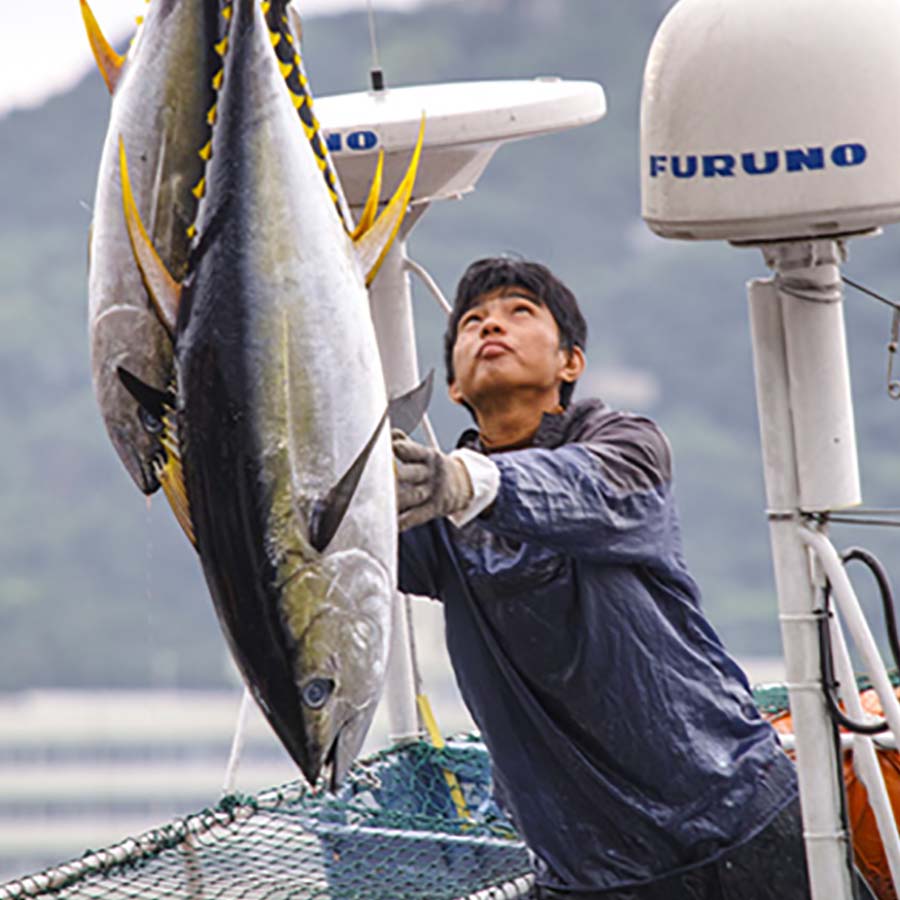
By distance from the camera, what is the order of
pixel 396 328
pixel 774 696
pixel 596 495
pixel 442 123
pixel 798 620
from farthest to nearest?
1. pixel 774 696
2. pixel 396 328
3. pixel 442 123
4. pixel 798 620
5. pixel 596 495

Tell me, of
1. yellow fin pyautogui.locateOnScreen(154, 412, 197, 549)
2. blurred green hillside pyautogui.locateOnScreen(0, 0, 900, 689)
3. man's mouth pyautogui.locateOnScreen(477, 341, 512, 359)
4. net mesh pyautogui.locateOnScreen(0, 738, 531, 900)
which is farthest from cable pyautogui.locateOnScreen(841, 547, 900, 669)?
blurred green hillside pyautogui.locateOnScreen(0, 0, 900, 689)

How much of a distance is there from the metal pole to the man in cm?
18

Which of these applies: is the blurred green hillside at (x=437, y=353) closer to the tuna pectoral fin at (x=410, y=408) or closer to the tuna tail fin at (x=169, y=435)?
the tuna pectoral fin at (x=410, y=408)

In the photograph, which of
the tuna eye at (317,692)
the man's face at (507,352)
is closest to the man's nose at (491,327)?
the man's face at (507,352)

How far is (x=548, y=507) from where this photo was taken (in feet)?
8.20

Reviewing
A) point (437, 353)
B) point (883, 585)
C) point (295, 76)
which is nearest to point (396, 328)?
point (883, 585)

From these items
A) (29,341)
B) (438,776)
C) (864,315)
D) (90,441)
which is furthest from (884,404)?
(438,776)

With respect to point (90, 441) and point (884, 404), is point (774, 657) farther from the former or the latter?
point (90, 441)

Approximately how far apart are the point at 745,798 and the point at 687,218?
969 millimetres

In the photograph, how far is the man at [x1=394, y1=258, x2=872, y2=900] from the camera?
297cm

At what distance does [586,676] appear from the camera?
3.00 meters

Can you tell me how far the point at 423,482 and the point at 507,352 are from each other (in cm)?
80

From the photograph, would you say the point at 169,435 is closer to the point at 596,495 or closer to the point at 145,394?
the point at 145,394

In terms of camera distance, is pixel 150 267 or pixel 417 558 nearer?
pixel 150 267
